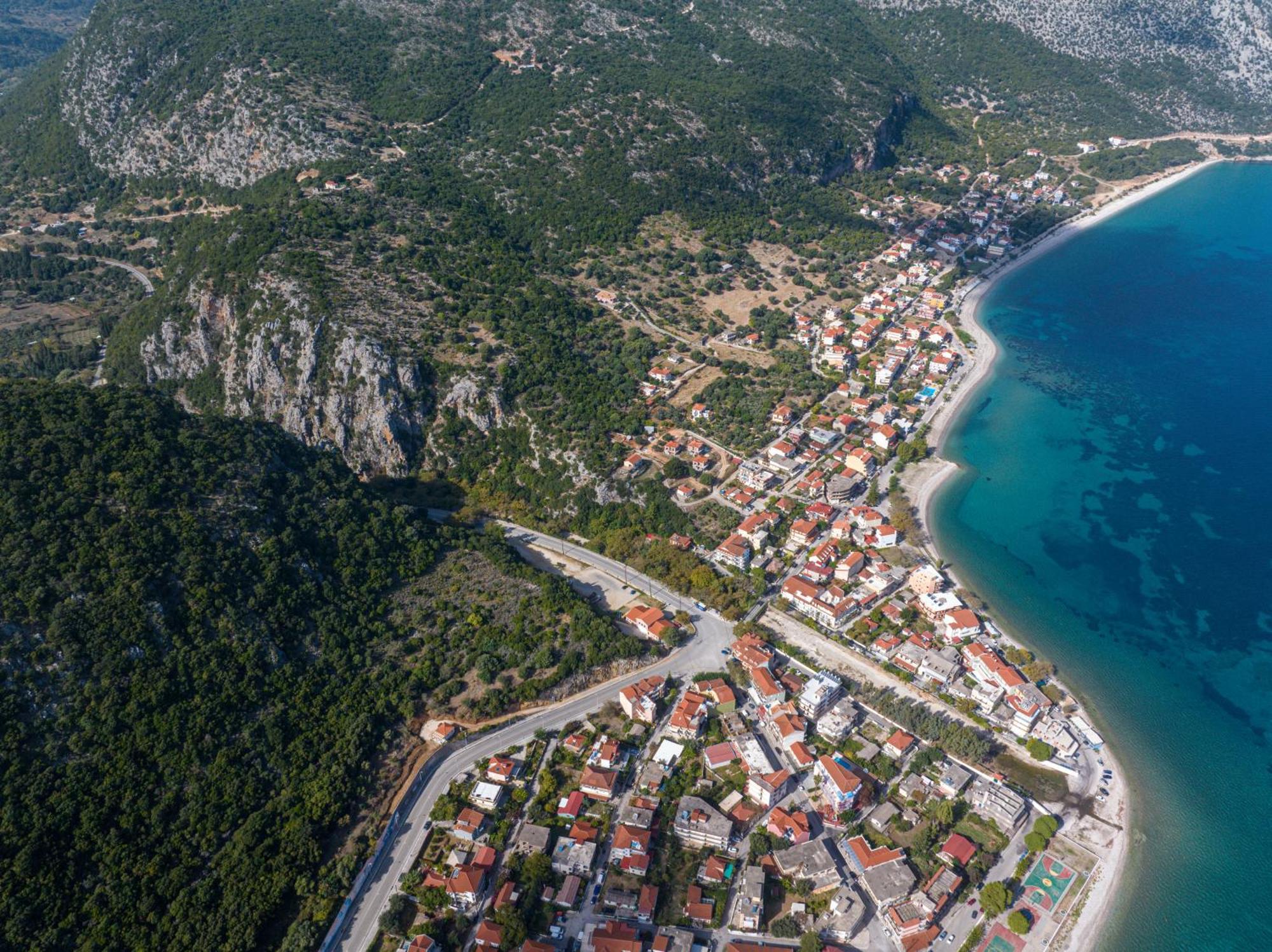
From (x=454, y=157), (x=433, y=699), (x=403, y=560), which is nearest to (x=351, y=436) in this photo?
(x=403, y=560)

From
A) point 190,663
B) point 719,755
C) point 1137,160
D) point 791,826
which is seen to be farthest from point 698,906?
point 1137,160

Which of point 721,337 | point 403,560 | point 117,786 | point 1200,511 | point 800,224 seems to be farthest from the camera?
point 800,224

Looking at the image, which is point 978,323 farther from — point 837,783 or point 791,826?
point 791,826

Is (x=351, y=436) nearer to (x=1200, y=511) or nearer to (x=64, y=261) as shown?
(x=64, y=261)

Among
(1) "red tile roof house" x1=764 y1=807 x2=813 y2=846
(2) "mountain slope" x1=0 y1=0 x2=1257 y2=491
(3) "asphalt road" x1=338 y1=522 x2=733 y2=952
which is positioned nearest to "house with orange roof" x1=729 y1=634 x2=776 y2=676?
(3) "asphalt road" x1=338 y1=522 x2=733 y2=952

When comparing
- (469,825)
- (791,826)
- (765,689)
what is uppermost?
(765,689)

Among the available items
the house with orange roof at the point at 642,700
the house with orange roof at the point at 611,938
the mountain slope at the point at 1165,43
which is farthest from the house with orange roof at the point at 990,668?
the mountain slope at the point at 1165,43
